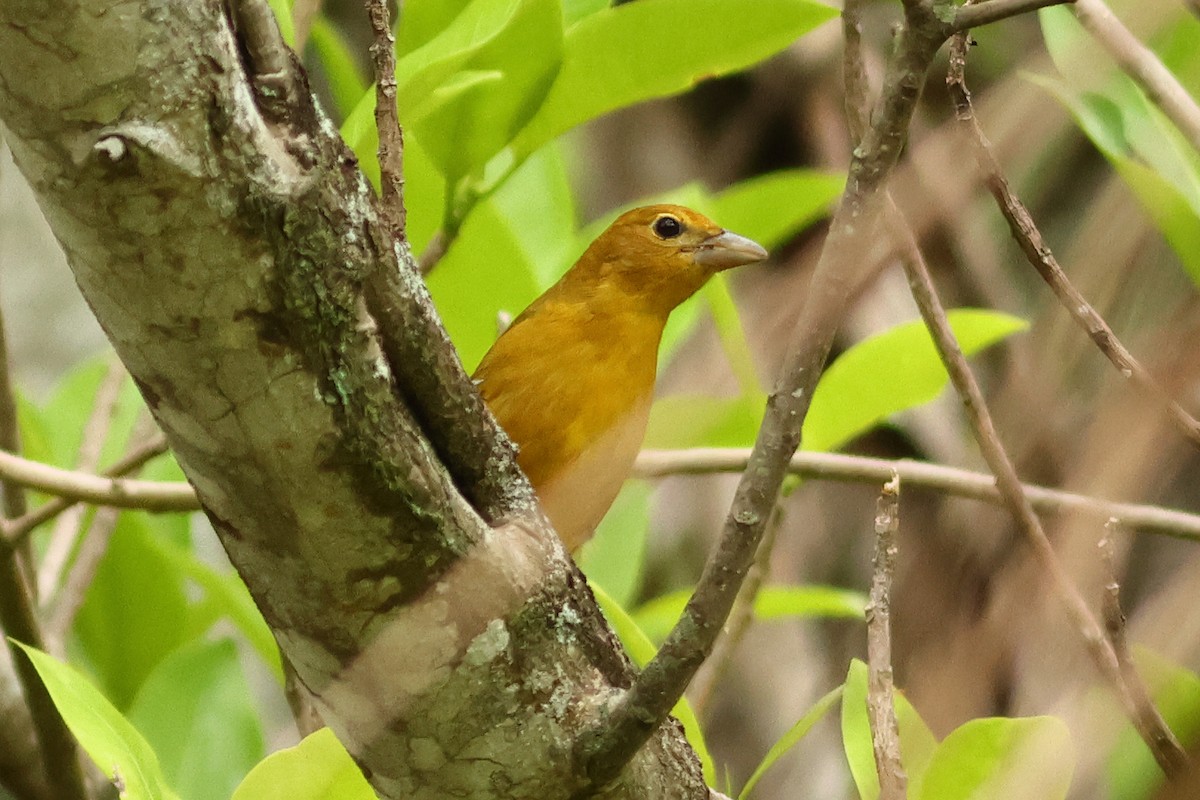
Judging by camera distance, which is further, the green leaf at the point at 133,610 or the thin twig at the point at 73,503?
the green leaf at the point at 133,610

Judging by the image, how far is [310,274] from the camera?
1037 mm

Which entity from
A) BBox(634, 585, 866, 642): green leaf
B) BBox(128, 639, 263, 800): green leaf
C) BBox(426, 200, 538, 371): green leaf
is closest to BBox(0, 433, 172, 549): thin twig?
BBox(128, 639, 263, 800): green leaf

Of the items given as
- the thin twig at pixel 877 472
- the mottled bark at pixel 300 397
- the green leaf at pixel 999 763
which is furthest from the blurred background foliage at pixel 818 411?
the mottled bark at pixel 300 397

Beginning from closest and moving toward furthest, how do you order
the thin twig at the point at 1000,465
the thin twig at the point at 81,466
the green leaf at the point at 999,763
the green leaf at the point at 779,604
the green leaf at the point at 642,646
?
the thin twig at the point at 1000,465
the green leaf at the point at 999,763
the green leaf at the point at 642,646
the thin twig at the point at 81,466
the green leaf at the point at 779,604

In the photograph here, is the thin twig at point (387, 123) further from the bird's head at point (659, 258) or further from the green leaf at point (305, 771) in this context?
the bird's head at point (659, 258)

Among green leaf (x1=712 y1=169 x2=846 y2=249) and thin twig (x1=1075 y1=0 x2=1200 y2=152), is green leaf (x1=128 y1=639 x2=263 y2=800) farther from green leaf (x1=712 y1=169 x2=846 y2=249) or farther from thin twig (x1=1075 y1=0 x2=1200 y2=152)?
thin twig (x1=1075 y1=0 x2=1200 y2=152)

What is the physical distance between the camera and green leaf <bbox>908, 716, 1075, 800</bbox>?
134 cm

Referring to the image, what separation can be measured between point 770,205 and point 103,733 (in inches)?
56.4

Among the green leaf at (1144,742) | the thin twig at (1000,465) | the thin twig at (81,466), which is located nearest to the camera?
the thin twig at (1000,465)

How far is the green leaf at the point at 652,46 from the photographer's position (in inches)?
72.6

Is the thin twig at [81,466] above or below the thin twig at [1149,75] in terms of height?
below

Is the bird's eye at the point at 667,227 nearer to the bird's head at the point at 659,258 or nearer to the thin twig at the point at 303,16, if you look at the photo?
Answer: the bird's head at the point at 659,258

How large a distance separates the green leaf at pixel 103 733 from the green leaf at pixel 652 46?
0.92 metres

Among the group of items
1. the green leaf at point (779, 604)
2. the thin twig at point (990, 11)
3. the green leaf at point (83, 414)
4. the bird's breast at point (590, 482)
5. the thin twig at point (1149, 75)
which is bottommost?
the green leaf at point (779, 604)
